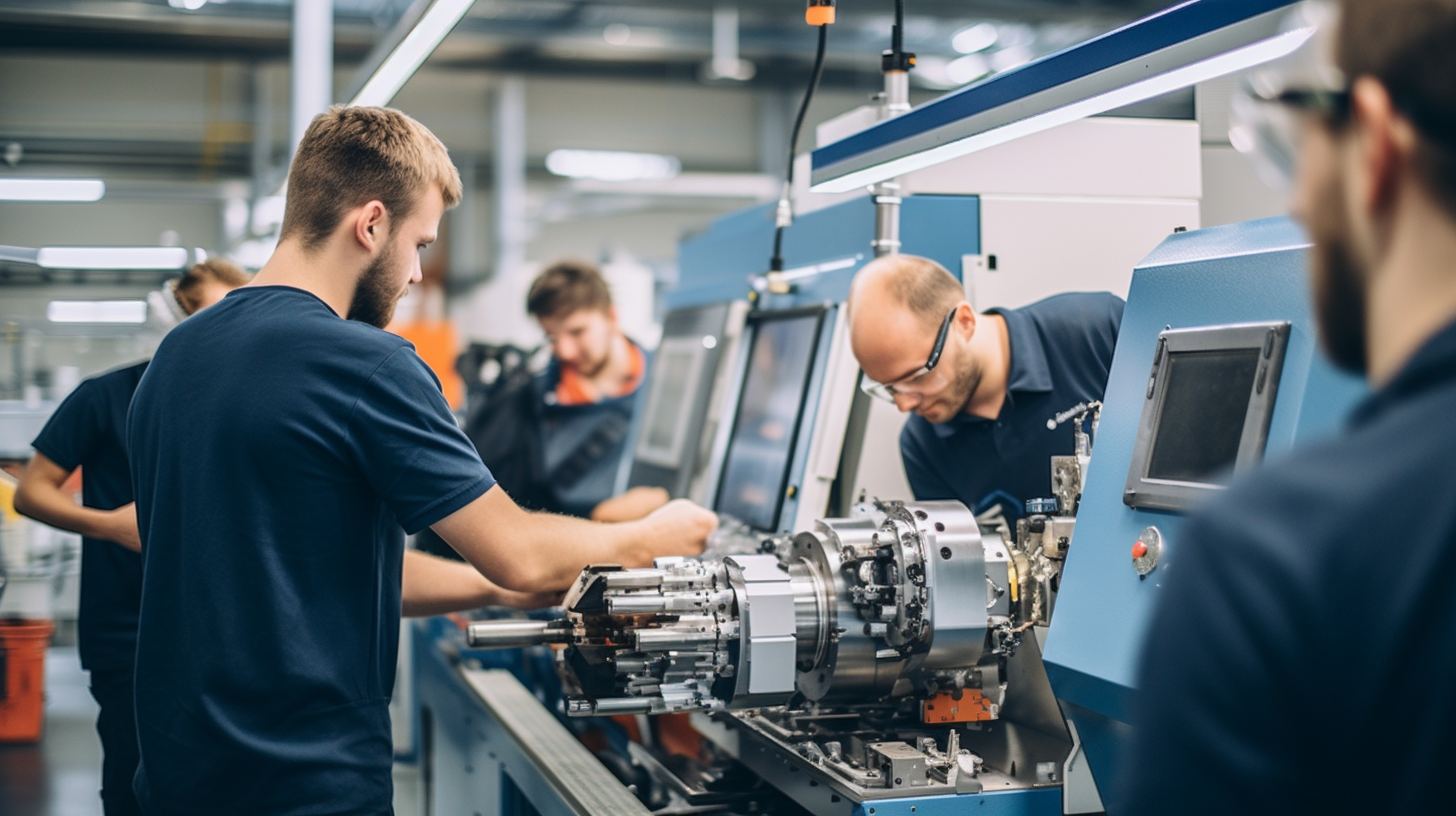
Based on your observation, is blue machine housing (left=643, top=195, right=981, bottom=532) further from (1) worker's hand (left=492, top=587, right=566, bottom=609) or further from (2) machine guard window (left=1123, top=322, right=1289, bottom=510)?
(2) machine guard window (left=1123, top=322, right=1289, bottom=510)

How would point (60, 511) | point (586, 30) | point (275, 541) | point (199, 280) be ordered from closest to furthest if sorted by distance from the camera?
1. point (275, 541)
2. point (60, 511)
3. point (199, 280)
4. point (586, 30)

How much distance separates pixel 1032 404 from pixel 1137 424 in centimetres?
71

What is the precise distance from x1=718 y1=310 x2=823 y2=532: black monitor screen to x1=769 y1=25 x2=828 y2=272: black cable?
0.16 m

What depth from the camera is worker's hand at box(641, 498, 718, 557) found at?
78.2 inches

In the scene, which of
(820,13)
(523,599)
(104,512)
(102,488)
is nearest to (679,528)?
(523,599)

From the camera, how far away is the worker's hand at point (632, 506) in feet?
10.9

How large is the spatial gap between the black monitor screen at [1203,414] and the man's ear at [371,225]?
1078 millimetres

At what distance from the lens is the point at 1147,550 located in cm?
154

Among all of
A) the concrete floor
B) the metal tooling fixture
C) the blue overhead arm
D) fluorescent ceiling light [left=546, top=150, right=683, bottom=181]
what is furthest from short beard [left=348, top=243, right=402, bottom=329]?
fluorescent ceiling light [left=546, top=150, right=683, bottom=181]

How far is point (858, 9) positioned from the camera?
7.94 meters

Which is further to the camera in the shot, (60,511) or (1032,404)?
(60,511)

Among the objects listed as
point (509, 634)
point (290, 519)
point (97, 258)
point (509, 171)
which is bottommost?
point (509, 634)

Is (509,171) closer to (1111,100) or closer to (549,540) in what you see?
(549,540)

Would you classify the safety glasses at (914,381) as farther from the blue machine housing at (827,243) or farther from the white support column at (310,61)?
the white support column at (310,61)
